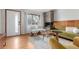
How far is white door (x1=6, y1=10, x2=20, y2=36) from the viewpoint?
85.0 inches

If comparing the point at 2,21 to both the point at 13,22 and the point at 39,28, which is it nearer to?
the point at 13,22

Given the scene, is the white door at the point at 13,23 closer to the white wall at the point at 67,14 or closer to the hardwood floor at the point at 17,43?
the hardwood floor at the point at 17,43

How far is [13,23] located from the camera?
2207mm

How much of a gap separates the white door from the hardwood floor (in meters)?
0.11

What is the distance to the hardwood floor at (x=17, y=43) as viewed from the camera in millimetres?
2094

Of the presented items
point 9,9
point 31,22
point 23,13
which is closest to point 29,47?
point 31,22

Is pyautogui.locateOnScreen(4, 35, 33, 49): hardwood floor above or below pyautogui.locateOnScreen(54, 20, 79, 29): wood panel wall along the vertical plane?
below

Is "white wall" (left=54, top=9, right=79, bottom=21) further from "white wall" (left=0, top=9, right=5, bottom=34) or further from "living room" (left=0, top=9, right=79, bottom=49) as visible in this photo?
"white wall" (left=0, top=9, right=5, bottom=34)

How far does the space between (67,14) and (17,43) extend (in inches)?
42.0

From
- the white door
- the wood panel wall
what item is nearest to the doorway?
the white door

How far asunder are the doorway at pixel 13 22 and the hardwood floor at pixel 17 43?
106 millimetres

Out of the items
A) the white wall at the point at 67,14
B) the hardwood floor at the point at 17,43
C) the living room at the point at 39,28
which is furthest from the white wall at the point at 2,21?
the white wall at the point at 67,14
